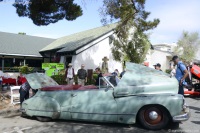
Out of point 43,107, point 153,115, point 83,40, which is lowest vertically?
point 153,115

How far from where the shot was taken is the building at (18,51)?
25.2m

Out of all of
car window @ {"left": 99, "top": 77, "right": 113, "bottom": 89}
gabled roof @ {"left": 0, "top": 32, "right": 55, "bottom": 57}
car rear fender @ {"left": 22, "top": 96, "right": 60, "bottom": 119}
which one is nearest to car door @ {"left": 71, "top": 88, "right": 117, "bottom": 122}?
car window @ {"left": 99, "top": 77, "right": 113, "bottom": 89}

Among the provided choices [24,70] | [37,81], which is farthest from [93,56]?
[37,81]

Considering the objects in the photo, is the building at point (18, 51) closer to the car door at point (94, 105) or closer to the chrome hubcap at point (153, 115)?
the car door at point (94, 105)

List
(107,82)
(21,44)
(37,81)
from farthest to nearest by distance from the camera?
(21,44) < (37,81) < (107,82)

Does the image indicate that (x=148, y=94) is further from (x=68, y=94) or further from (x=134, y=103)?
(x=68, y=94)

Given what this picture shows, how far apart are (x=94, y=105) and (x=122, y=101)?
0.72m

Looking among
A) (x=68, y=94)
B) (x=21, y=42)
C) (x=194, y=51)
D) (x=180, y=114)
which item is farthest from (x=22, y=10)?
(x=194, y=51)

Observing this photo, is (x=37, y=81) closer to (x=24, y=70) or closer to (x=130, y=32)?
(x=130, y=32)

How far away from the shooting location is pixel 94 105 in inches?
231

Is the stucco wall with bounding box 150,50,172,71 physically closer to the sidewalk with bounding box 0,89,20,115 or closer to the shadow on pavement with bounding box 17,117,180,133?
the sidewalk with bounding box 0,89,20,115

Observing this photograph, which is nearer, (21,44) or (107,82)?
(107,82)

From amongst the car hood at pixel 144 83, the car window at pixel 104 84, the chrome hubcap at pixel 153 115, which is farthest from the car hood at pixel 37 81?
the chrome hubcap at pixel 153 115

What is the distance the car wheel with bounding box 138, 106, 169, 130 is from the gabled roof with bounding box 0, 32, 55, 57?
2158 cm
